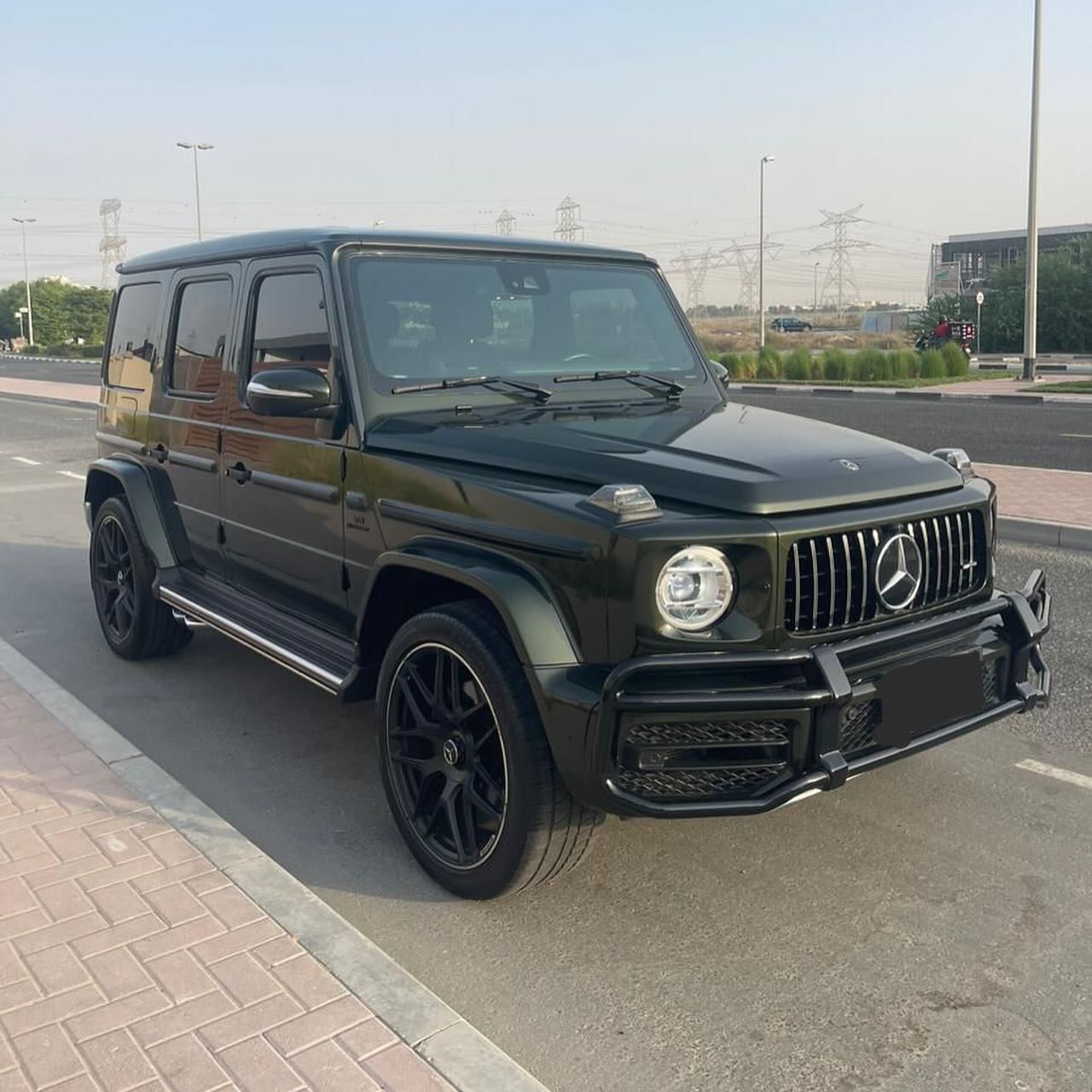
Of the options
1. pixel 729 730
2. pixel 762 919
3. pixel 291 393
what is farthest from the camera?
pixel 291 393

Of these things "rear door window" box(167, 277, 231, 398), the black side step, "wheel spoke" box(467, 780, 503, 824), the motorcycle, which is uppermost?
the motorcycle

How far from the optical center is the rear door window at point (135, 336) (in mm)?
5637

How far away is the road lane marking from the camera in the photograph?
14.0 feet

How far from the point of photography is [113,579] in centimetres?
601

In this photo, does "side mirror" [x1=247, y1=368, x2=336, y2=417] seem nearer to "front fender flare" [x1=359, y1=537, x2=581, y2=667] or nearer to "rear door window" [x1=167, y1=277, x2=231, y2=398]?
"front fender flare" [x1=359, y1=537, x2=581, y2=667]

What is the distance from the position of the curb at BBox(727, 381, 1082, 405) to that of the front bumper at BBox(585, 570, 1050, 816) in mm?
16403

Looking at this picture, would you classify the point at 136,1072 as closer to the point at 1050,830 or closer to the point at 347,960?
the point at 347,960

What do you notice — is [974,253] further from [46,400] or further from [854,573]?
[854,573]

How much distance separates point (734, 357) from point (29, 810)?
28889 mm

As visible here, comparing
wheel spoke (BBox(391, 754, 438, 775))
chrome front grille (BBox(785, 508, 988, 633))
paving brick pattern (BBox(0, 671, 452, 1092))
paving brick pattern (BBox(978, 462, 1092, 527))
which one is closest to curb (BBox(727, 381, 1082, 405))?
paving brick pattern (BBox(978, 462, 1092, 527))

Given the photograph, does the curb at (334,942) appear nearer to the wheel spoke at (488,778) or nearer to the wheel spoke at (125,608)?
the wheel spoke at (488,778)

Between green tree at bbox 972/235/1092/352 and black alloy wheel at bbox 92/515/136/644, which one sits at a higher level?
green tree at bbox 972/235/1092/352

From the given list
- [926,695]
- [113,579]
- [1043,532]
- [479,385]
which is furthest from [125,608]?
[1043,532]

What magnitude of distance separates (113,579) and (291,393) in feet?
8.69
